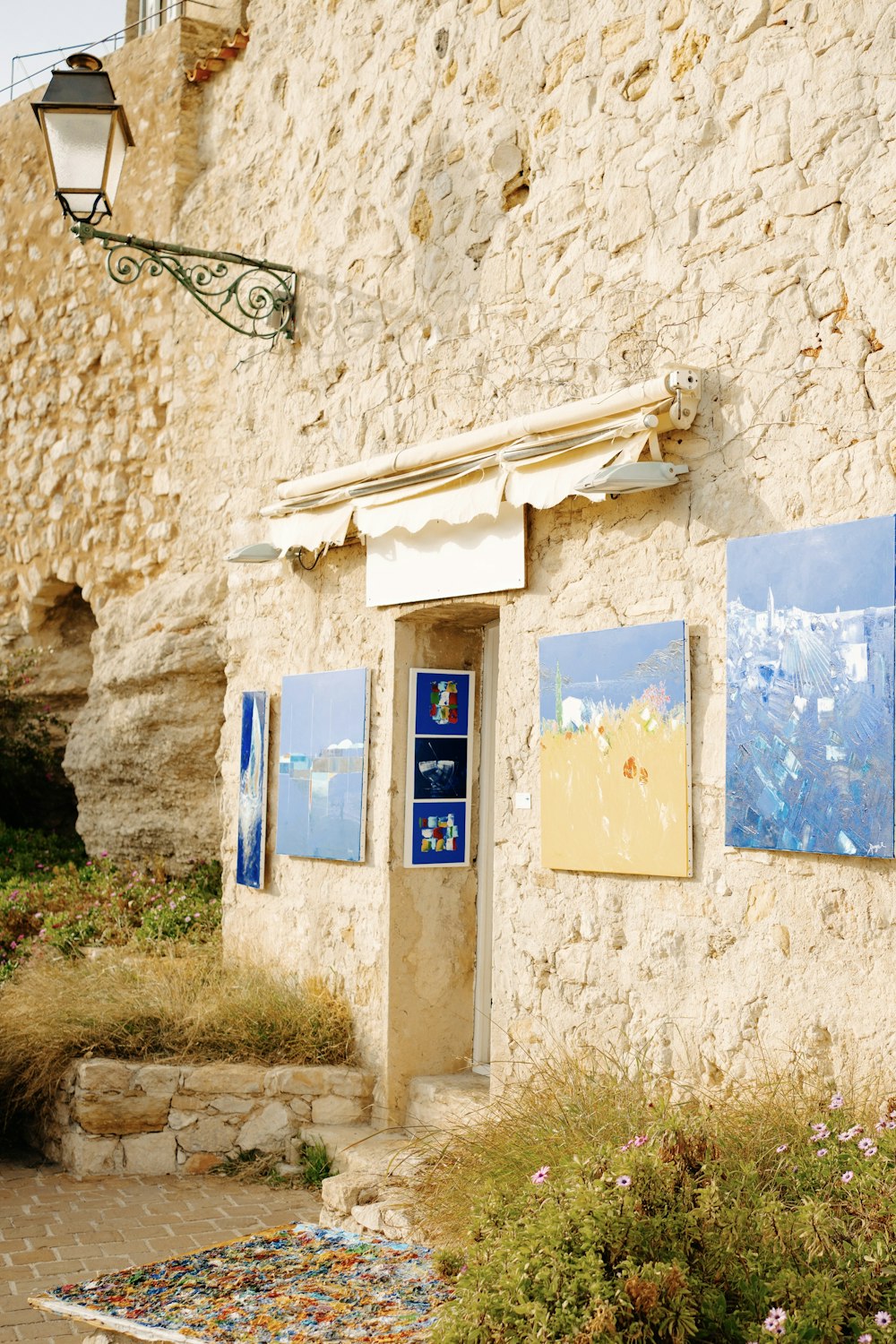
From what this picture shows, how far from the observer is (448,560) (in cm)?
620

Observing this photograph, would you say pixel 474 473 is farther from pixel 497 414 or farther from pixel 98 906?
pixel 98 906

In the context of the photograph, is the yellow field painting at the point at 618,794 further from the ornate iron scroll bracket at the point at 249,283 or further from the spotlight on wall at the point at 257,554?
the ornate iron scroll bracket at the point at 249,283

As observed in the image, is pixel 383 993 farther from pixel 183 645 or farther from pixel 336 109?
pixel 336 109

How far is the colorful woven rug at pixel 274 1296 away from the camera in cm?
364

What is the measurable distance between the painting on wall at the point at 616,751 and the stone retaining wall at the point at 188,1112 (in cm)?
190

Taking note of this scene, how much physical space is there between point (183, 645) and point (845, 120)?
245 inches

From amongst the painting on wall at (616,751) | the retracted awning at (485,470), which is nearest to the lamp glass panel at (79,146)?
the retracted awning at (485,470)

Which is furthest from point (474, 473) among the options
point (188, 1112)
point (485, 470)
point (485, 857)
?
point (188, 1112)

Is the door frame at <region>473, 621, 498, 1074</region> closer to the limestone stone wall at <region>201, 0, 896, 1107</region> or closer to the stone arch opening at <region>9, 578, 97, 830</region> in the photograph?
the limestone stone wall at <region>201, 0, 896, 1107</region>

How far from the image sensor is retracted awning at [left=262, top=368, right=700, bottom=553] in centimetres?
498

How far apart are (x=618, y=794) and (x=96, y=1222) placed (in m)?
2.95

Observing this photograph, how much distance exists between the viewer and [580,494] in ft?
17.6

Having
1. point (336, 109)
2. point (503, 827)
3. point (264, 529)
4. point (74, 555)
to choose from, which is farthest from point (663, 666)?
point (74, 555)

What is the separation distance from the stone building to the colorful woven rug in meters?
1.34
